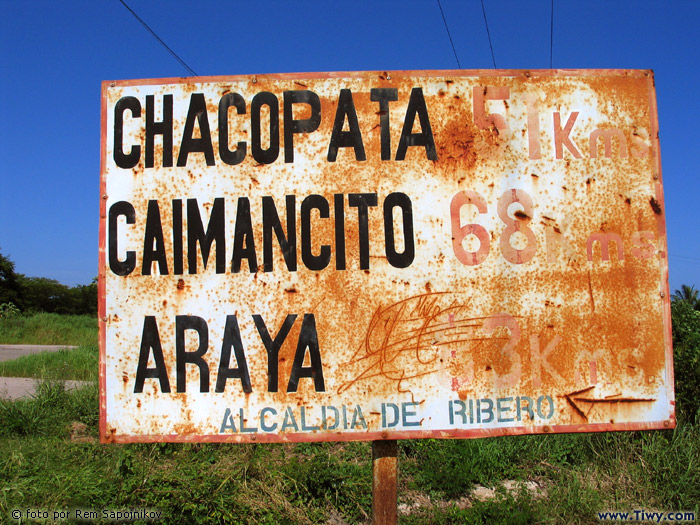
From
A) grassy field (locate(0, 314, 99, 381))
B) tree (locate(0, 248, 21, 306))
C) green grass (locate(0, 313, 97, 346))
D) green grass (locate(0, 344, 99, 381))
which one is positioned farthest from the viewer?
tree (locate(0, 248, 21, 306))

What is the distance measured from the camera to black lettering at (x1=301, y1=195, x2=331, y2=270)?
2.04m

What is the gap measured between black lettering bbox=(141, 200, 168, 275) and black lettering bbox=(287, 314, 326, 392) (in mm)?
574

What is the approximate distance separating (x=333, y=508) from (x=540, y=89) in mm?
2956

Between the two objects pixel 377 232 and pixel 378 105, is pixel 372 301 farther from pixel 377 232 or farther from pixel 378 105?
pixel 378 105

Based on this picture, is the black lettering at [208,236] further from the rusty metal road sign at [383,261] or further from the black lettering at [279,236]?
the black lettering at [279,236]

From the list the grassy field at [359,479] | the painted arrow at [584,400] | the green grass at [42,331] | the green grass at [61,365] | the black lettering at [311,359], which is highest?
the black lettering at [311,359]

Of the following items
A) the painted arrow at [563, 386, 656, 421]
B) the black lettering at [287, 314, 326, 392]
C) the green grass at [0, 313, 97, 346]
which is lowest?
the green grass at [0, 313, 97, 346]

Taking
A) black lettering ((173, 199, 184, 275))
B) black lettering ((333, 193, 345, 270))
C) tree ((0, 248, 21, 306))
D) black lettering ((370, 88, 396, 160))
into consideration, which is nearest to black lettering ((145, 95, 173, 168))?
black lettering ((173, 199, 184, 275))

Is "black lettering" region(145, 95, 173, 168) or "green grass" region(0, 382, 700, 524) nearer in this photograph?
"black lettering" region(145, 95, 173, 168)

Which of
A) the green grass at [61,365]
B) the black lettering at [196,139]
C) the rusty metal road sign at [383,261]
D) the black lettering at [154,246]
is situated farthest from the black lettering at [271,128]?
the green grass at [61,365]

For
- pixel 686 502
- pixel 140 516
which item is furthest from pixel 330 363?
pixel 686 502

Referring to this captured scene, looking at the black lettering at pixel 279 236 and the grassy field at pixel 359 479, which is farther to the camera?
the grassy field at pixel 359 479

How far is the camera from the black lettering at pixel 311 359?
201cm

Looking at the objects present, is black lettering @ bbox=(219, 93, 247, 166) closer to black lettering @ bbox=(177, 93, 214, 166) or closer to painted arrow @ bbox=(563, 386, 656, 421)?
black lettering @ bbox=(177, 93, 214, 166)
